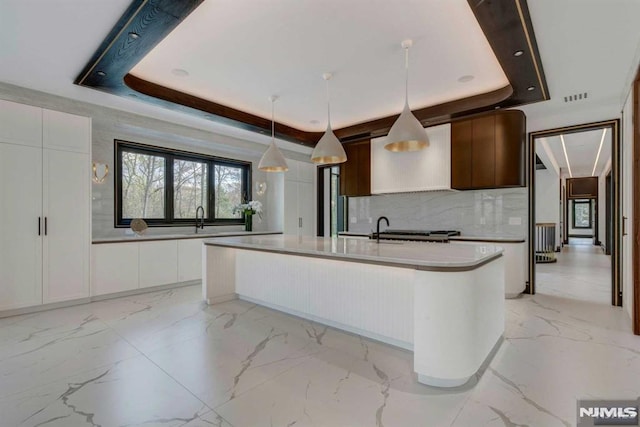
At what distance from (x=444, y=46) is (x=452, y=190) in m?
2.52

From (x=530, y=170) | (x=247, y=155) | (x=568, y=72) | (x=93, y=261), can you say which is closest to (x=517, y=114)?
(x=530, y=170)

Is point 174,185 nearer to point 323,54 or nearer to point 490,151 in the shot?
point 323,54

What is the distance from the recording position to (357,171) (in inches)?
227

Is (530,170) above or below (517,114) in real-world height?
below

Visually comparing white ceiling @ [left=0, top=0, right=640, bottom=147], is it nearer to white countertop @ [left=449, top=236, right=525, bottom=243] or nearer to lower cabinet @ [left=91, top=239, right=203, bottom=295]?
white countertop @ [left=449, top=236, right=525, bottom=243]

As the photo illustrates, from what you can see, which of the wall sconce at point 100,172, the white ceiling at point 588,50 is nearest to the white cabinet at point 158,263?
the wall sconce at point 100,172

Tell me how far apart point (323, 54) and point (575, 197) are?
14.9 metres

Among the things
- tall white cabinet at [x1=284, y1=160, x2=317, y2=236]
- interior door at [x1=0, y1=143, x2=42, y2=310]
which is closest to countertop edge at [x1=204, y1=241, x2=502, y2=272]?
interior door at [x1=0, y1=143, x2=42, y2=310]

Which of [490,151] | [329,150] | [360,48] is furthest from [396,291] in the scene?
[490,151]

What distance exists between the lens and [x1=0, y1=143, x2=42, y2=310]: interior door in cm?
342

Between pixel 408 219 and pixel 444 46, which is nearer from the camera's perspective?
pixel 444 46

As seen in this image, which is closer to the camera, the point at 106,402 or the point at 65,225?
the point at 106,402

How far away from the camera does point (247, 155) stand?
6352 mm

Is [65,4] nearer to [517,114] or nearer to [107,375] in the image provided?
[107,375]
